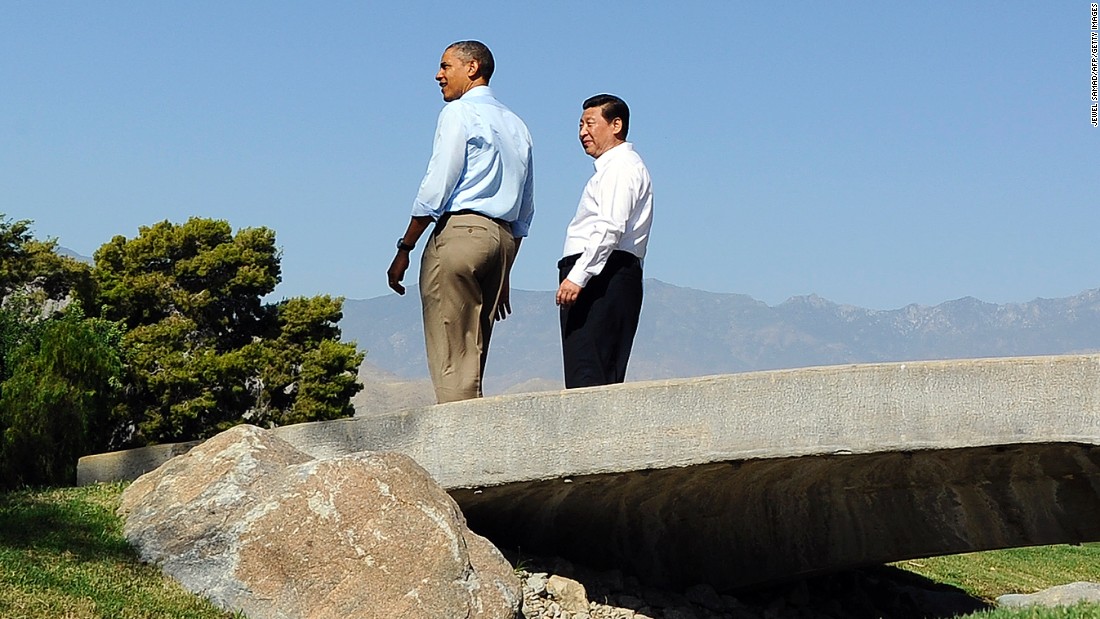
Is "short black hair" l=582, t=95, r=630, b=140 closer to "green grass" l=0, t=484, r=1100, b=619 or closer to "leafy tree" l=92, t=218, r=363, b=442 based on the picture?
"green grass" l=0, t=484, r=1100, b=619

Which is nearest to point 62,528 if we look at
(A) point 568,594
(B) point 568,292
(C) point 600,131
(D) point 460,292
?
(D) point 460,292

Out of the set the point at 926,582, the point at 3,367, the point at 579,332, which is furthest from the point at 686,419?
the point at 3,367

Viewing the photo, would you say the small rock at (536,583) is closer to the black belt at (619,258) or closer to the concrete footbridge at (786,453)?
the concrete footbridge at (786,453)

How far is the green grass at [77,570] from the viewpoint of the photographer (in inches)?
221

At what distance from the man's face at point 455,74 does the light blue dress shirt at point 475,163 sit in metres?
0.06

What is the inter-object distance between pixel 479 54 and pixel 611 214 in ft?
3.96

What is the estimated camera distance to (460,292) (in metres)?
7.18

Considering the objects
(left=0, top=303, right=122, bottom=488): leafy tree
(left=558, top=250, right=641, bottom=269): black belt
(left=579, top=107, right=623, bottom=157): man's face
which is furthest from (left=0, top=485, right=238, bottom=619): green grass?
(left=0, top=303, right=122, bottom=488): leafy tree

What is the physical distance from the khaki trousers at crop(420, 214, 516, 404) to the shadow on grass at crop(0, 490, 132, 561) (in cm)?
193

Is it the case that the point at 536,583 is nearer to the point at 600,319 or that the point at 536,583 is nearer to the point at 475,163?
the point at 600,319

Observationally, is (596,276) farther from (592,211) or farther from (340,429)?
(340,429)

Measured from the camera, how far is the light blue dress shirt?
279 inches

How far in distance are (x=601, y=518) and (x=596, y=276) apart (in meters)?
1.80

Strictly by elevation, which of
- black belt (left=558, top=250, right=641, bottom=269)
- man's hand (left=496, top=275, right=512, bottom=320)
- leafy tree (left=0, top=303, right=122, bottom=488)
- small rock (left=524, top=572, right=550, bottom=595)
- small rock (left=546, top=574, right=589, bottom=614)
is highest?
black belt (left=558, top=250, right=641, bottom=269)
